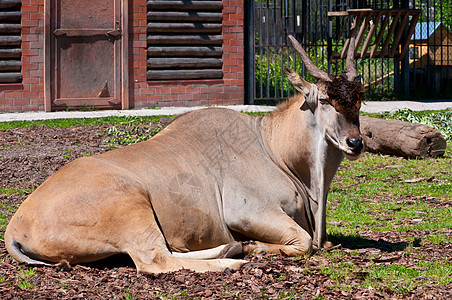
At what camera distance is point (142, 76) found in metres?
16.5

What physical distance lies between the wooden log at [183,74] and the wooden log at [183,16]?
3.73 ft

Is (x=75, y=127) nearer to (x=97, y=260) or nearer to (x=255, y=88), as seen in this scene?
(x=255, y=88)

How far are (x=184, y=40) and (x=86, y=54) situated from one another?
7.42 feet

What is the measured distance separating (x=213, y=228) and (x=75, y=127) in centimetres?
800

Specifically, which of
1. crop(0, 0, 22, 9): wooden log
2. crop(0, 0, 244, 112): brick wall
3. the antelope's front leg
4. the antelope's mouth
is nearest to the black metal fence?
crop(0, 0, 244, 112): brick wall

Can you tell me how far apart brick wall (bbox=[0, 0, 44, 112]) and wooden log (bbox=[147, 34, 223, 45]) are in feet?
7.83

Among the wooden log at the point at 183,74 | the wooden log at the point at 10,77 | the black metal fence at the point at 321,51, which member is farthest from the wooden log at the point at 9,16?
the black metal fence at the point at 321,51

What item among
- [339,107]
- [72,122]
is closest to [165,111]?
[72,122]

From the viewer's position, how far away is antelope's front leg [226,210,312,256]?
559cm

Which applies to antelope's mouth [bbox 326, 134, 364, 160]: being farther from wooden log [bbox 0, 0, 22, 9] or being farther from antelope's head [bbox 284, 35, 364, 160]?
wooden log [bbox 0, 0, 22, 9]

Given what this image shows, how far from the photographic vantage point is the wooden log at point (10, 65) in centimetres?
1554

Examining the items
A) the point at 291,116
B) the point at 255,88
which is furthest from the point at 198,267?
the point at 255,88

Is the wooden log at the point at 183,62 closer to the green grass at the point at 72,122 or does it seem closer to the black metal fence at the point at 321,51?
the black metal fence at the point at 321,51

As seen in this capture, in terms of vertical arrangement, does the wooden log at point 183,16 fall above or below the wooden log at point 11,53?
above
